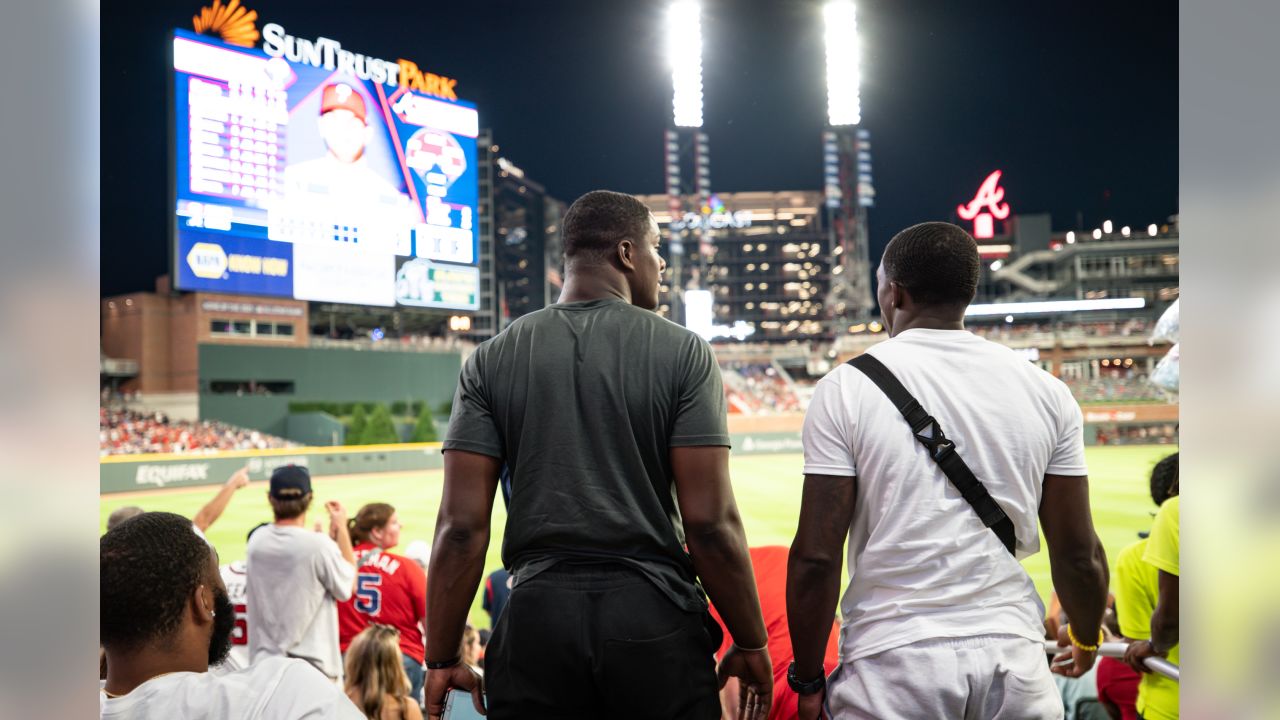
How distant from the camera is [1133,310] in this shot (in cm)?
4747

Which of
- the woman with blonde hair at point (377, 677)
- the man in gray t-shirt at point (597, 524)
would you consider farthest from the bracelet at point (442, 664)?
the woman with blonde hair at point (377, 677)

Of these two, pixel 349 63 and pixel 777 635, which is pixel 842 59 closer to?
pixel 349 63

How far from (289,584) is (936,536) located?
125 inches

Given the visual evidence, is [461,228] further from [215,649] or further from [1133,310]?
[1133,310]

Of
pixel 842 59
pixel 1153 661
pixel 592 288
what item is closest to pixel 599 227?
pixel 592 288

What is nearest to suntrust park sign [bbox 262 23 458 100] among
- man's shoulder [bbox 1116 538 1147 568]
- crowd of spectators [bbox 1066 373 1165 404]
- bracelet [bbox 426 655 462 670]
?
man's shoulder [bbox 1116 538 1147 568]

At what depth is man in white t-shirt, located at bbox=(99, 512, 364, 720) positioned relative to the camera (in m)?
1.46

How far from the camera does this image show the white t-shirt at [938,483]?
166cm

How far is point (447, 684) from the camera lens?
196 centimetres

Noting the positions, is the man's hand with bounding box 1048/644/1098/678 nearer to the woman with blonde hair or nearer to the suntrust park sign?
the woman with blonde hair

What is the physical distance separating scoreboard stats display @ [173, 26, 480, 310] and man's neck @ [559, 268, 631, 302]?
65.9 ft

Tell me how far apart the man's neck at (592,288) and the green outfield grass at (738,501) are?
333 inches

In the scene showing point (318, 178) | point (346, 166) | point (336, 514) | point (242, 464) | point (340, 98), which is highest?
point (340, 98)
